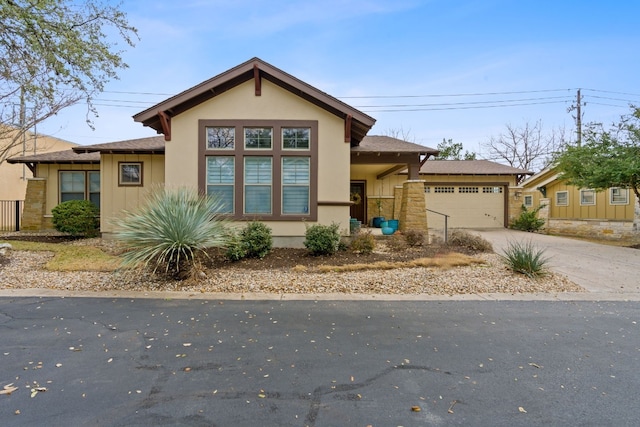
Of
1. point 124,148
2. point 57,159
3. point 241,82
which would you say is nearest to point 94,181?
point 57,159

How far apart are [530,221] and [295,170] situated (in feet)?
41.0

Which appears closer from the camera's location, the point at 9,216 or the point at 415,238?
the point at 415,238

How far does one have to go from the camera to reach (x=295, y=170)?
33.3 feet

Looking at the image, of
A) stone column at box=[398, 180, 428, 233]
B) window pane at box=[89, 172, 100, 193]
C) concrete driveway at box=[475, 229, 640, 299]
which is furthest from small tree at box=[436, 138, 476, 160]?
window pane at box=[89, 172, 100, 193]

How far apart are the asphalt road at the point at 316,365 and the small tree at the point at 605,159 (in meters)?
8.49

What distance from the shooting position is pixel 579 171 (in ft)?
41.1

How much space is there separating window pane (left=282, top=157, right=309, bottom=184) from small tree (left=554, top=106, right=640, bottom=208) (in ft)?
32.0

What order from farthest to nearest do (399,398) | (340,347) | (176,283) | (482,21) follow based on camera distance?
(482,21), (176,283), (340,347), (399,398)

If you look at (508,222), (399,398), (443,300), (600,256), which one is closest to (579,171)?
(600,256)

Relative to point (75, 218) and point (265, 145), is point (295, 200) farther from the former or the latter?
point (75, 218)

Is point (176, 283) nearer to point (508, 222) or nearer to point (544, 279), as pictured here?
point (544, 279)

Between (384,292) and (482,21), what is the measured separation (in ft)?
33.5

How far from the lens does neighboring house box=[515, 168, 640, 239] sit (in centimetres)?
1504

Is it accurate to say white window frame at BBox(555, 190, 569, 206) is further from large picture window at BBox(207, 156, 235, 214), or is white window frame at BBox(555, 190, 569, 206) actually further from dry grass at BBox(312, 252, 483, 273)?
large picture window at BBox(207, 156, 235, 214)
